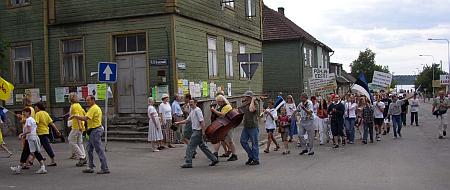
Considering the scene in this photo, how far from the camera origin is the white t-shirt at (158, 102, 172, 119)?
52.4 feet

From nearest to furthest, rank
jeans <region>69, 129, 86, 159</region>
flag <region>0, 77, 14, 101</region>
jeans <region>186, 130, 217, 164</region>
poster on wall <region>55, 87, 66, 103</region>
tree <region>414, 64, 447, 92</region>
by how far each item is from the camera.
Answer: jeans <region>186, 130, 217, 164</region> → jeans <region>69, 129, 86, 159</region> → flag <region>0, 77, 14, 101</region> → poster on wall <region>55, 87, 66, 103</region> → tree <region>414, 64, 447, 92</region>

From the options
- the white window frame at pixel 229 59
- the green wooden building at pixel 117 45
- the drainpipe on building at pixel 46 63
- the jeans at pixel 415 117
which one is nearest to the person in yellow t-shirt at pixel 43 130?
the green wooden building at pixel 117 45

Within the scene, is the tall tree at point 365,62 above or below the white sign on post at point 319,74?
above

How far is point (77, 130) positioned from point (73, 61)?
7916 millimetres

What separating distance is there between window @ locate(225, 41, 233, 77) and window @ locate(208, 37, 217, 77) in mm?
1380

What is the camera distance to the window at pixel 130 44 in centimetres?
1869

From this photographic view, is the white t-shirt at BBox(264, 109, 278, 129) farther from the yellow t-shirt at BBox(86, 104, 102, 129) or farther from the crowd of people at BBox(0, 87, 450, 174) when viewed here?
the yellow t-shirt at BBox(86, 104, 102, 129)

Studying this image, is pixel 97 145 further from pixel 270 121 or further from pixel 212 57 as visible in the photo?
pixel 212 57

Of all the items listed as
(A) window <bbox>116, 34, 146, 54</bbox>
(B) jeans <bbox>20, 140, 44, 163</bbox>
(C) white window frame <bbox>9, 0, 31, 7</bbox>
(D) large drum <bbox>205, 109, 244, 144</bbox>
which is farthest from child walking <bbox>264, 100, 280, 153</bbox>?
(C) white window frame <bbox>9, 0, 31, 7</bbox>

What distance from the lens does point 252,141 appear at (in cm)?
1217

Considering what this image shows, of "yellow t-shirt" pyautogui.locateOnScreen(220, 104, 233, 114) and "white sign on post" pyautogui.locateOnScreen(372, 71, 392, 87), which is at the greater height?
"white sign on post" pyautogui.locateOnScreen(372, 71, 392, 87)

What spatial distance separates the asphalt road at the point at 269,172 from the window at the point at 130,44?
4.81 m

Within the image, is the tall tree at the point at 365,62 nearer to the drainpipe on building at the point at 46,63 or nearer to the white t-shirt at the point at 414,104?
the white t-shirt at the point at 414,104

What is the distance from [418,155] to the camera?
1339 centimetres
